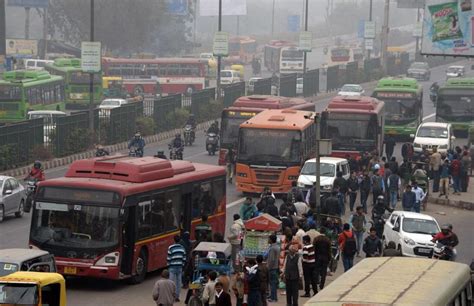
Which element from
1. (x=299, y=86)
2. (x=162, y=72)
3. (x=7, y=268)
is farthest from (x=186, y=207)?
(x=162, y=72)

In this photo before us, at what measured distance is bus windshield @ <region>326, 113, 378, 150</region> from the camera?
144ft

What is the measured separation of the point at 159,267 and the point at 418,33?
88.2 meters

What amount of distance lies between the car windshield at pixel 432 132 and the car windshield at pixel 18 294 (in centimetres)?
3299

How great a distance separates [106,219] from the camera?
23.8 m

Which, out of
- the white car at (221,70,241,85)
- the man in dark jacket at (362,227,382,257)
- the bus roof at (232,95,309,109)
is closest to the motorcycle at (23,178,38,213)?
the man in dark jacket at (362,227,382,257)

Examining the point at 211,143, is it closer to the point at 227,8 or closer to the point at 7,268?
the point at 7,268

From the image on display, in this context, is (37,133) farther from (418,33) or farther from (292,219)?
(418,33)

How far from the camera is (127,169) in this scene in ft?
81.3

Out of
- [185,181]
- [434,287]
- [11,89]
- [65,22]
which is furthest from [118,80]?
[434,287]

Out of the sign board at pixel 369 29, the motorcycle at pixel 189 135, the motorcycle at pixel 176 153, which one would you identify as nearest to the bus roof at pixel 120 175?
the motorcycle at pixel 176 153

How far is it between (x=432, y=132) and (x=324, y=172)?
1321cm

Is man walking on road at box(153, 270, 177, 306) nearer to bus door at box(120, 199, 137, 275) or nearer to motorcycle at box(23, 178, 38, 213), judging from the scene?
bus door at box(120, 199, 137, 275)

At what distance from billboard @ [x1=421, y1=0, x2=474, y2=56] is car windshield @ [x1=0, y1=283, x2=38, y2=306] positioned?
29.2m

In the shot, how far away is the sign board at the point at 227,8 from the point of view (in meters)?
123
